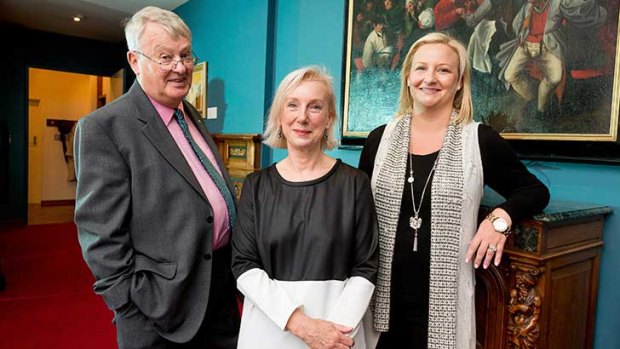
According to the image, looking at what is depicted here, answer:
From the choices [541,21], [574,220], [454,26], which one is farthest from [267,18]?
[574,220]

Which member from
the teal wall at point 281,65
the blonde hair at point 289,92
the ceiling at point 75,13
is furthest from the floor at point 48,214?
the blonde hair at point 289,92

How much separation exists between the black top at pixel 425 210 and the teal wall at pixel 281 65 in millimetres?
664

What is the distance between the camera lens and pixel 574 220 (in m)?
1.61

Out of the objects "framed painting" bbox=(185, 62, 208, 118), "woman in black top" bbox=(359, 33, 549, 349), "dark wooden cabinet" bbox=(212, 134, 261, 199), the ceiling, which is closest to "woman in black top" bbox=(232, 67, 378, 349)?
"woman in black top" bbox=(359, 33, 549, 349)

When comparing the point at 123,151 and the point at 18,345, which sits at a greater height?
the point at 123,151

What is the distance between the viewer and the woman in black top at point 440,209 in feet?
4.47

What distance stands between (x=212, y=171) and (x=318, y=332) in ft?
2.14

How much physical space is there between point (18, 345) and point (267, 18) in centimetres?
312

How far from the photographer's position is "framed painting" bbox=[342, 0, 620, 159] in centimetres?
182

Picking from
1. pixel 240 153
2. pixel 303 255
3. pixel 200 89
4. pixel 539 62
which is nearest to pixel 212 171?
pixel 303 255

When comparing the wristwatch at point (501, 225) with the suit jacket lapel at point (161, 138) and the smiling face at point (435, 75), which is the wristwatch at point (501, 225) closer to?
the smiling face at point (435, 75)

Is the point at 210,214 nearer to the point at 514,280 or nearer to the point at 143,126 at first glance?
the point at 143,126

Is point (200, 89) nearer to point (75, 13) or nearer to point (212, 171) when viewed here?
point (75, 13)

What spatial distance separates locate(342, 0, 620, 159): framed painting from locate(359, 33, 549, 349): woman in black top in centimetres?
70
